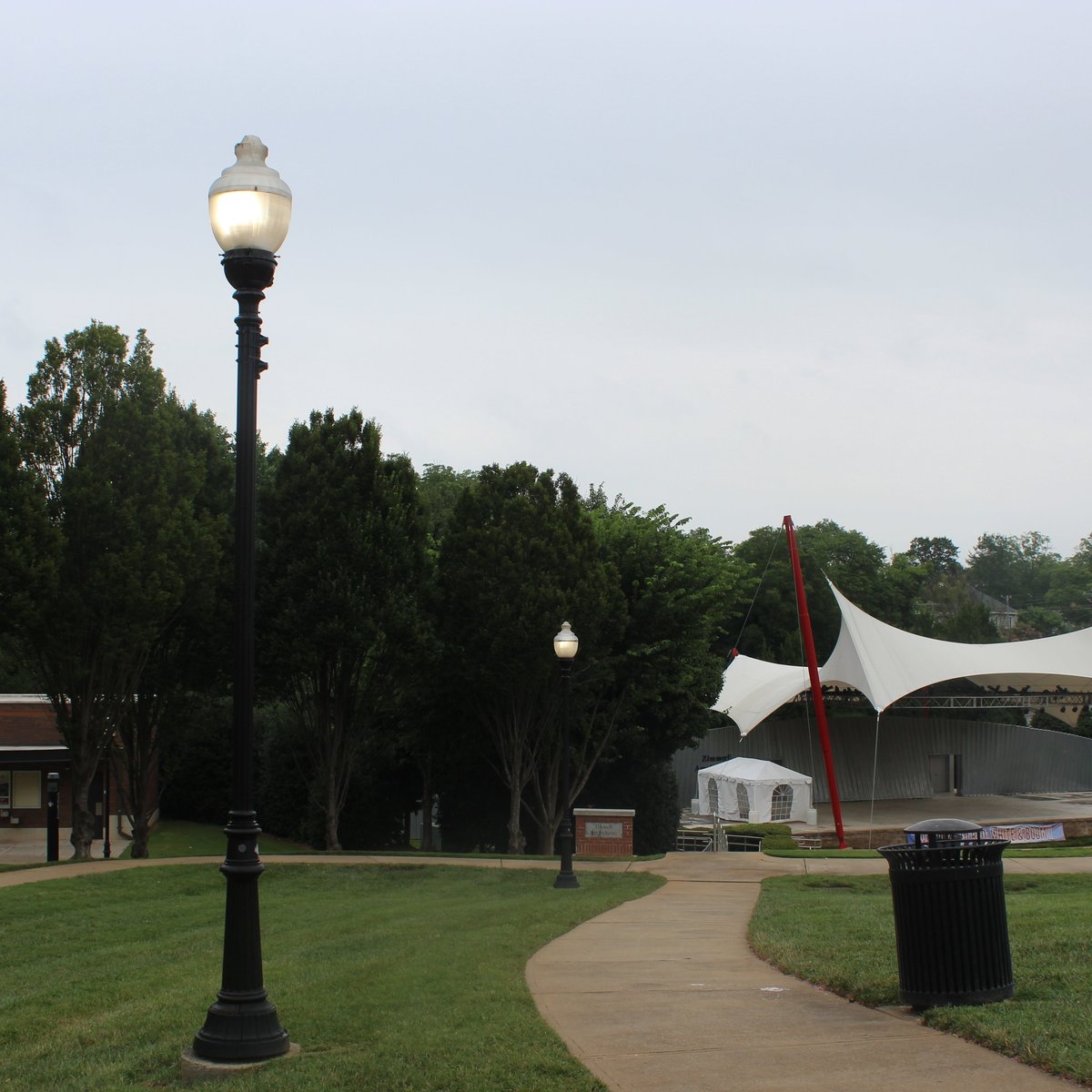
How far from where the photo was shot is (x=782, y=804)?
39.4 metres

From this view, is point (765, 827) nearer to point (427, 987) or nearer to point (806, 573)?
point (427, 987)

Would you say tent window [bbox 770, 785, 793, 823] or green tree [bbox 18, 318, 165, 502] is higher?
green tree [bbox 18, 318, 165, 502]

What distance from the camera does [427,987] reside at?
8.19m

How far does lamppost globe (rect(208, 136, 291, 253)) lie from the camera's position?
6590 mm

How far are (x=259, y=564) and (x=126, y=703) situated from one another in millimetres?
3721

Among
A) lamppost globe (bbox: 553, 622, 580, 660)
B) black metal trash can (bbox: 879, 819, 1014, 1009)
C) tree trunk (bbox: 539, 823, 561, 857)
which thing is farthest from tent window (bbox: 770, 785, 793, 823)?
black metal trash can (bbox: 879, 819, 1014, 1009)

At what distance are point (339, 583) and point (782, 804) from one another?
22.6 m

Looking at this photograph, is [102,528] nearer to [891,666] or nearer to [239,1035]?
[239,1035]

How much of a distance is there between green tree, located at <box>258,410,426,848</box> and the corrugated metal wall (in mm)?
25558

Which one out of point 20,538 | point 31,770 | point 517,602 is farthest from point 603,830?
point 31,770

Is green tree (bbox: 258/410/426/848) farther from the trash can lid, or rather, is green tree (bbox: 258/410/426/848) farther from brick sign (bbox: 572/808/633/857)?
the trash can lid

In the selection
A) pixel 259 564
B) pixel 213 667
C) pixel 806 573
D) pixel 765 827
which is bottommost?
pixel 765 827

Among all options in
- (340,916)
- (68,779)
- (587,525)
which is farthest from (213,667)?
(68,779)

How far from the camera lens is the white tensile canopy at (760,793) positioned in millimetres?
38406
